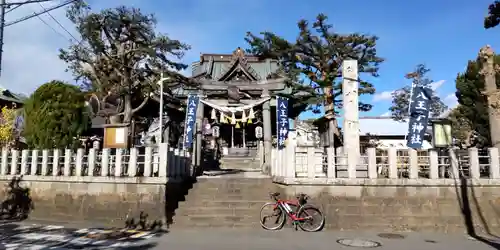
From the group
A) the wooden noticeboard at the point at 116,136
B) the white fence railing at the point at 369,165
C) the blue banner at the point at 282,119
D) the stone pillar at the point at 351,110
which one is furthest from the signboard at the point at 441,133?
the wooden noticeboard at the point at 116,136

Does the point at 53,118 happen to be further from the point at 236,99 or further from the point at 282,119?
the point at 282,119

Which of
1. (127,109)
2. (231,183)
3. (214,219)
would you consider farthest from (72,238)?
(127,109)

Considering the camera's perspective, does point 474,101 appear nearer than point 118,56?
No

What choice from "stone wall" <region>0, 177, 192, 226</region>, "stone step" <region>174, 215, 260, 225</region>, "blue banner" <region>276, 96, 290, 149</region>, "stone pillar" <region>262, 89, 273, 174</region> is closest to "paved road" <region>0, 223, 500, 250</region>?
"stone step" <region>174, 215, 260, 225</region>

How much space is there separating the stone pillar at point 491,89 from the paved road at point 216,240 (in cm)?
508

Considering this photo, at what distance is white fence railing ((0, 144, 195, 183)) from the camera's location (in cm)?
1201

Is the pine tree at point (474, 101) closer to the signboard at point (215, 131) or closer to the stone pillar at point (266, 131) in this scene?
the stone pillar at point (266, 131)

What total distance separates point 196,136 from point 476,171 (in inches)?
496

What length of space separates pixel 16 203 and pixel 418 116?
49.9 feet

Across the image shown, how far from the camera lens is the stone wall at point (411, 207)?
11.0 metres

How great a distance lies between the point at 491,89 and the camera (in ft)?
43.8

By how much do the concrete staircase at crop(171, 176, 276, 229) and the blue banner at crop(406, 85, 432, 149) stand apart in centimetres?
521

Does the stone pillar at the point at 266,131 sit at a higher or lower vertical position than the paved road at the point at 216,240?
higher

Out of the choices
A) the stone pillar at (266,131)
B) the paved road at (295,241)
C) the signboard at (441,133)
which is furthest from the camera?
the stone pillar at (266,131)
